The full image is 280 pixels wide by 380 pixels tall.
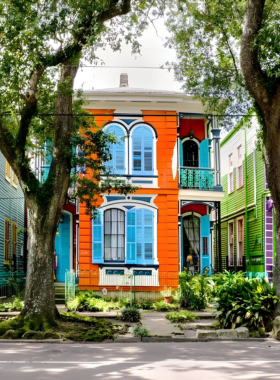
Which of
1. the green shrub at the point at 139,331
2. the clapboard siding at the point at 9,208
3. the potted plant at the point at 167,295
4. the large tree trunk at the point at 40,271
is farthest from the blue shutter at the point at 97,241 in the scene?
the green shrub at the point at 139,331

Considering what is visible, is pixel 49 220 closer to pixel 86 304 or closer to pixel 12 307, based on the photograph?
pixel 86 304

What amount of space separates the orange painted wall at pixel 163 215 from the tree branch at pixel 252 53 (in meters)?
8.08

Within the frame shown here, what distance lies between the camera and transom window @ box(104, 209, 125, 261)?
20.9 m

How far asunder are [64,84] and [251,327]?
7.86 m

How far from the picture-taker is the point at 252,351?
35.4 ft

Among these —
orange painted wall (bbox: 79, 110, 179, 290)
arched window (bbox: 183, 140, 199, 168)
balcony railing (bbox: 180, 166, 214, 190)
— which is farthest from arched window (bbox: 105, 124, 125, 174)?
arched window (bbox: 183, 140, 199, 168)

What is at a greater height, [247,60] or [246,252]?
[247,60]

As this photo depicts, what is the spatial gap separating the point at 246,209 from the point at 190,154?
172 inches

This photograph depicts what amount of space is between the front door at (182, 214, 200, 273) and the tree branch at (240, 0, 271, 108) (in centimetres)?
977

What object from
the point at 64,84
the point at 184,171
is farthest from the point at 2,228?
the point at 64,84

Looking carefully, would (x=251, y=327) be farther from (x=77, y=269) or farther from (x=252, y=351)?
(x=77, y=269)

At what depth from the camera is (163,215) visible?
21.1 m

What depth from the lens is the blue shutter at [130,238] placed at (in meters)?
20.7

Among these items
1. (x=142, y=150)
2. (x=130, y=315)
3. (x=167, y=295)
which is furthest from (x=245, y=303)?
(x=142, y=150)
